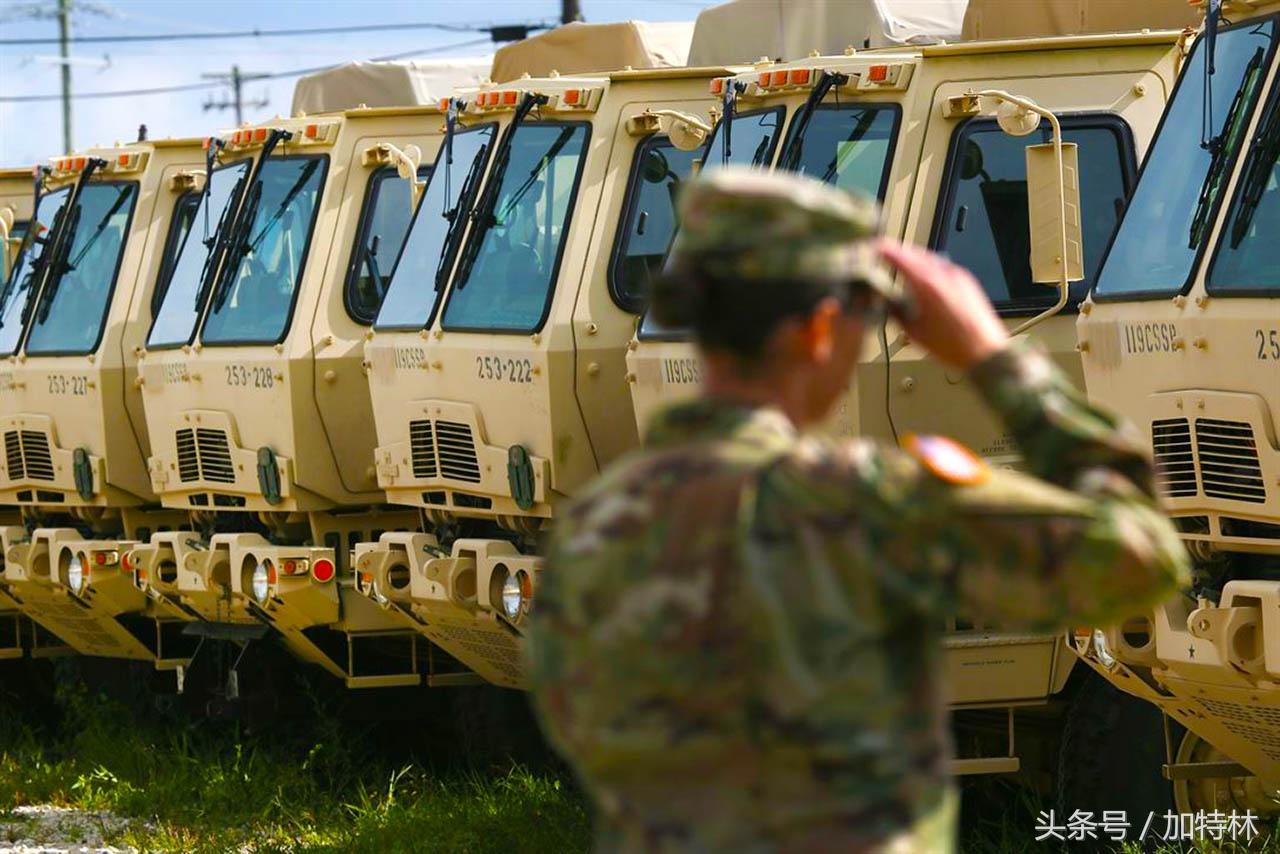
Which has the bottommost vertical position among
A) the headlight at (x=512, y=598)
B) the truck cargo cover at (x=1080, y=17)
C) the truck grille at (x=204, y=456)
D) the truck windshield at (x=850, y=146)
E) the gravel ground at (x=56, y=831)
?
the gravel ground at (x=56, y=831)

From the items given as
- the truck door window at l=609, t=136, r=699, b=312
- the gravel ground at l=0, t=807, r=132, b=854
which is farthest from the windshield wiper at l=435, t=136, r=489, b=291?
the gravel ground at l=0, t=807, r=132, b=854

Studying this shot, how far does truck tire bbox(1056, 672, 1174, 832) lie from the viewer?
8.24 meters

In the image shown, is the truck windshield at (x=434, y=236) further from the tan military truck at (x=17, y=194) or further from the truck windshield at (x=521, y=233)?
the tan military truck at (x=17, y=194)

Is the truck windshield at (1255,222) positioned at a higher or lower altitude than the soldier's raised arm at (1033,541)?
higher

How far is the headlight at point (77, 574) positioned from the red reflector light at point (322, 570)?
2.18 meters

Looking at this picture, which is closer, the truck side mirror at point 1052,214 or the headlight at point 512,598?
the truck side mirror at point 1052,214

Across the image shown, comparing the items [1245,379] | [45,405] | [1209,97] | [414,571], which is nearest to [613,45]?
[414,571]

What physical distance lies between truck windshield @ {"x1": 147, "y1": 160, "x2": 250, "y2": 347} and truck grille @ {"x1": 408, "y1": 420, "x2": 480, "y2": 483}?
2.39 metres

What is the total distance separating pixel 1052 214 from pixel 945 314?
4527 mm

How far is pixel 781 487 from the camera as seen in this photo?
279cm

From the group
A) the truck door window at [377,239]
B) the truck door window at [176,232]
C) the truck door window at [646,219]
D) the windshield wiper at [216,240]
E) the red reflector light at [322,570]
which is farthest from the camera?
the truck door window at [176,232]

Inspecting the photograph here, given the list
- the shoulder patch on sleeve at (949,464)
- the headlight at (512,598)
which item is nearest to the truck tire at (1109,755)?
the headlight at (512,598)

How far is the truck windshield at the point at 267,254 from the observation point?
40.6 feet

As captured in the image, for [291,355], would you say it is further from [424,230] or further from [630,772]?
[630,772]
